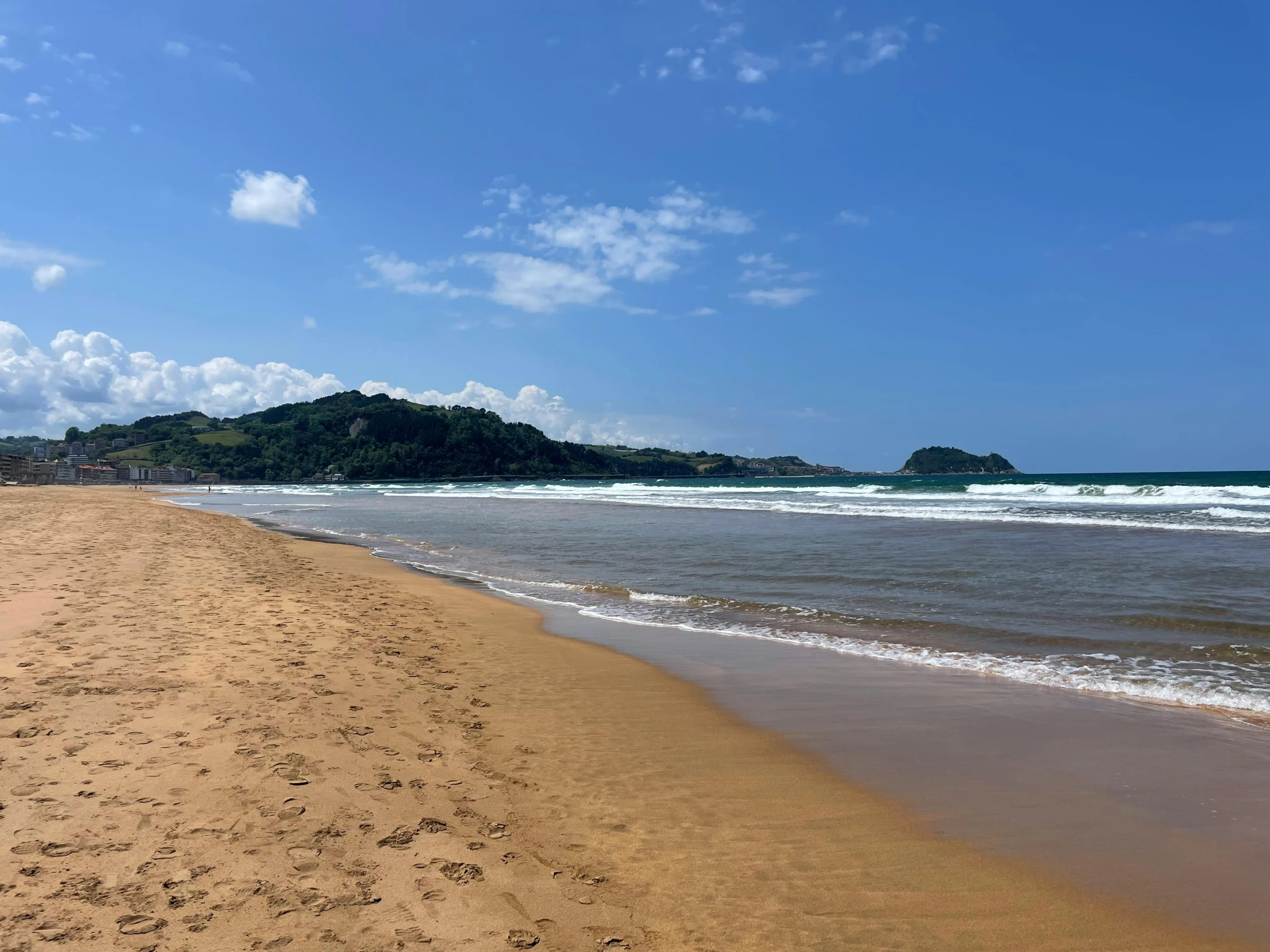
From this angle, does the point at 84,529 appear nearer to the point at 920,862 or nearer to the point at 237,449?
the point at 920,862

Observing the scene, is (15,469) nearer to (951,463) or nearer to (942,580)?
(942,580)

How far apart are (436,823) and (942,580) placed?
10683 mm

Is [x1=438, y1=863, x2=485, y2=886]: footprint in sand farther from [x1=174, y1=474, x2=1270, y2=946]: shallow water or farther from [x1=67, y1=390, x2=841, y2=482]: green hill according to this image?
[x1=67, y1=390, x2=841, y2=482]: green hill

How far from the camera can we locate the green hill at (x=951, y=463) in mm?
157375

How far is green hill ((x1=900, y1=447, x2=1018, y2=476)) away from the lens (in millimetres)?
157375

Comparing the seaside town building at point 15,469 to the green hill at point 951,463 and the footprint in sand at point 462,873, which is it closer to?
the footprint in sand at point 462,873

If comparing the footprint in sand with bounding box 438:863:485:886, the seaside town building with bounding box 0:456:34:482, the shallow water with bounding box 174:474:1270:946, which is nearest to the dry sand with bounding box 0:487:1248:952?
the footprint in sand with bounding box 438:863:485:886

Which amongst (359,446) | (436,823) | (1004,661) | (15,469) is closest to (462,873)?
(436,823)

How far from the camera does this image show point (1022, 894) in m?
3.12

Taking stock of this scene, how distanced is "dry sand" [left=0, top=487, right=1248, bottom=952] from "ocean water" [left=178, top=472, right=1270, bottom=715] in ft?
11.6

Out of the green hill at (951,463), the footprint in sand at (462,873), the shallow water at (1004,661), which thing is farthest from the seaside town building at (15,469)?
the green hill at (951,463)

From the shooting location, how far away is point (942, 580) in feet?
39.3

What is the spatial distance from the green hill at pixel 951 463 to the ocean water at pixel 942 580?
136 m

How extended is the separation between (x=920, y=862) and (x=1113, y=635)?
248 inches
